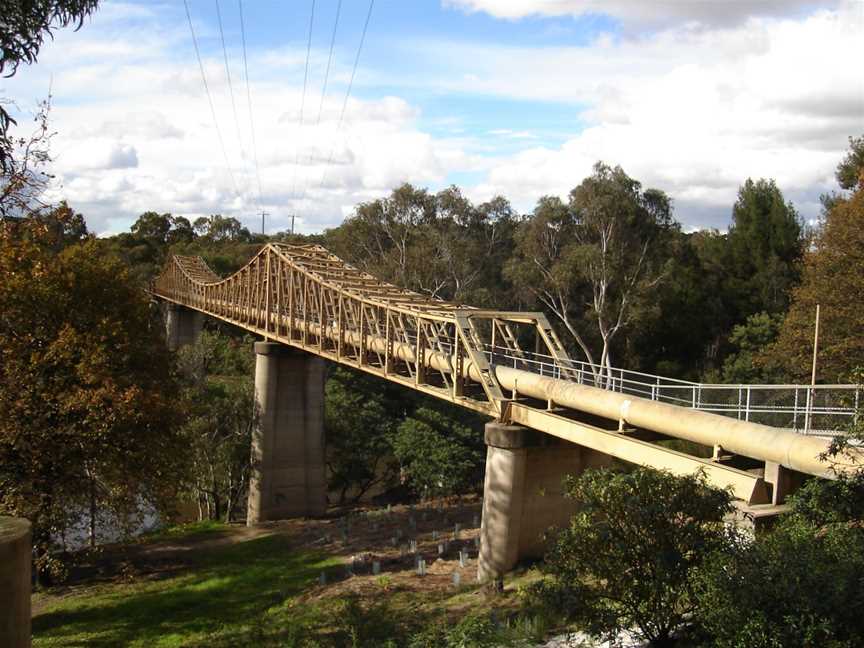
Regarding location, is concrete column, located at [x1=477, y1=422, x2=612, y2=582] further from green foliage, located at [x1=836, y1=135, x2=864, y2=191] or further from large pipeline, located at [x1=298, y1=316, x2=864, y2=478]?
green foliage, located at [x1=836, y1=135, x2=864, y2=191]

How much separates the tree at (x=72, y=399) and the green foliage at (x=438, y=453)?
46.2 ft

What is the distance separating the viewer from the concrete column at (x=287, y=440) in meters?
38.2

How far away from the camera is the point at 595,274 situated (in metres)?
47.0

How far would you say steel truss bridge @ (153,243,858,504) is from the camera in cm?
1459

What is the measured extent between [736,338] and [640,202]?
1023 centimetres

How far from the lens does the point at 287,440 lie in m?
38.4

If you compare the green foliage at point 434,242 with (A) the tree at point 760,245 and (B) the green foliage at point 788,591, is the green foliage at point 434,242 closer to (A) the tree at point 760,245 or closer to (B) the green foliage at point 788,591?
(A) the tree at point 760,245

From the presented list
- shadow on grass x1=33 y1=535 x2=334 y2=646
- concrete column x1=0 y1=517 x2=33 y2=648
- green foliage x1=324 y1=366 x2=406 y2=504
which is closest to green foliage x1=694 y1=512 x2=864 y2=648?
concrete column x1=0 y1=517 x2=33 y2=648

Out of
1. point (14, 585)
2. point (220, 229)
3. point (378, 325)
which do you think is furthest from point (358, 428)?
point (220, 229)

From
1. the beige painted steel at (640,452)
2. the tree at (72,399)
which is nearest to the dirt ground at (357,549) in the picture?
the tree at (72,399)

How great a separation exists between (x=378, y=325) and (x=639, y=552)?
19684 millimetres

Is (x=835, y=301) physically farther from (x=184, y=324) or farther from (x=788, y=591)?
(x=184, y=324)

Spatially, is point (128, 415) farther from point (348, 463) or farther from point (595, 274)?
point (595, 274)

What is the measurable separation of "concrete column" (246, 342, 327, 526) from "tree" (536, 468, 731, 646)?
92.9 ft
